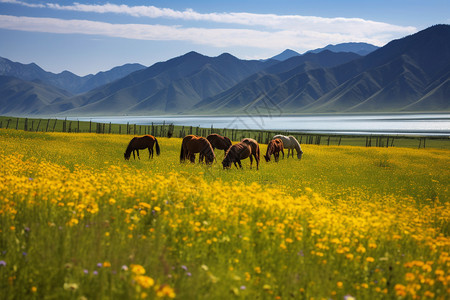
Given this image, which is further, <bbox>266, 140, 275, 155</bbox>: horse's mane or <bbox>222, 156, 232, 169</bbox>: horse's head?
<bbox>266, 140, 275, 155</bbox>: horse's mane

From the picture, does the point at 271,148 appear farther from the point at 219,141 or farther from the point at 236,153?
the point at 236,153

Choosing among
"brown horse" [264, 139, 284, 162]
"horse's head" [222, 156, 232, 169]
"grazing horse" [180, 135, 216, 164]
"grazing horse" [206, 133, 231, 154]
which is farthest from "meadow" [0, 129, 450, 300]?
"brown horse" [264, 139, 284, 162]

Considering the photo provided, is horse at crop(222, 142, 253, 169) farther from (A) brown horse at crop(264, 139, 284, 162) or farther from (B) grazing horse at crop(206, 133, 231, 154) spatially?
(A) brown horse at crop(264, 139, 284, 162)

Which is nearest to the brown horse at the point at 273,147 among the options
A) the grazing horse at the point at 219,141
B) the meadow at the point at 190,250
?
the grazing horse at the point at 219,141

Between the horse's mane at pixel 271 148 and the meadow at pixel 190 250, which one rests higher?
the horse's mane at pixel 271 148

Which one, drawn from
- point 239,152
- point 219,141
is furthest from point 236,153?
point 219,141

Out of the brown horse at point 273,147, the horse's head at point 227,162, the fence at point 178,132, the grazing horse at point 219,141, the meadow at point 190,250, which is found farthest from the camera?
the fence at point 178,132

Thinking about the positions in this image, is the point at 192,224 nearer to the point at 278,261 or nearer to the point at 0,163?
the point at 278,261

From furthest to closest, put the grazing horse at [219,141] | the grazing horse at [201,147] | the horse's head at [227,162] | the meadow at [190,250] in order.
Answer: the grazing horse at [219,141] → the grazing horse at [201,147] → the horse's head at [227,162] → the meadow at [190,250]

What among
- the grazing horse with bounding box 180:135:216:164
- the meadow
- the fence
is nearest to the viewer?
the meadow

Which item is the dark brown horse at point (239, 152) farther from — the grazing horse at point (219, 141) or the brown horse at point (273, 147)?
the brown horse at point (273, 147)

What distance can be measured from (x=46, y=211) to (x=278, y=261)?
4.52 metres

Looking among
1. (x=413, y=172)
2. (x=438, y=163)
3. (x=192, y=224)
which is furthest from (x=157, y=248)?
(x=438, y=163)

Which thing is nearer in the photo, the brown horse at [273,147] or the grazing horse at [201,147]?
the grazing horse at [201,147]
